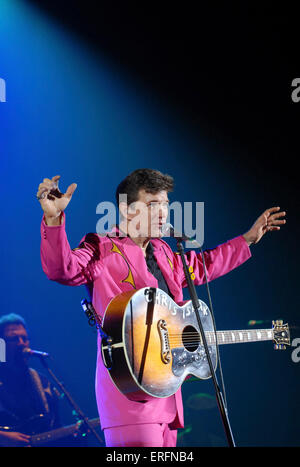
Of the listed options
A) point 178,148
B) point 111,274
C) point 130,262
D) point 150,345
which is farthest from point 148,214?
point 178,148

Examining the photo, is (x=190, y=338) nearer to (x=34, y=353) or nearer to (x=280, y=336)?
(x=280, y=336)

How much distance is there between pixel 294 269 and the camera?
5.25 metres

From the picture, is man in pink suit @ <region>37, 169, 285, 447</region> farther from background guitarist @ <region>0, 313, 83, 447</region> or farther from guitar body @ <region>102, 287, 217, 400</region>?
background guitarist @ <region>0, 313, 83, 447</region>

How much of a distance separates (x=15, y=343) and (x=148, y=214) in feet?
8.03

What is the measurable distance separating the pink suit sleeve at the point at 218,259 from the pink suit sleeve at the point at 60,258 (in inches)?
33.5

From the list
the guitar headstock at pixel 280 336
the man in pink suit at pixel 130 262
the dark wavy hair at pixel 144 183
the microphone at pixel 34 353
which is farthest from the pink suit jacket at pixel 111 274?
the microphone at pixel 34 353

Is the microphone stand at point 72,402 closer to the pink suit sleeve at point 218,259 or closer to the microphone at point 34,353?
the microphone at point 34,353

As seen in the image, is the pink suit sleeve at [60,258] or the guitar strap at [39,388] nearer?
the pink suit sleeve at [60,258]

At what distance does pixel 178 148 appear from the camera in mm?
5258

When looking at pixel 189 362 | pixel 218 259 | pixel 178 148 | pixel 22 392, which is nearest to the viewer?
pixel 189 362

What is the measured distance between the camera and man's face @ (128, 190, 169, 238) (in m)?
2.64

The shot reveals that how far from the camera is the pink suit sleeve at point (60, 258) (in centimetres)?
205

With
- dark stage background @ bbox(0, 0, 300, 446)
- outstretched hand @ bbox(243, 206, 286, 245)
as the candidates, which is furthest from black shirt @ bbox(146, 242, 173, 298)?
dark stage background @ bbox(0, 0, 300, 446)
